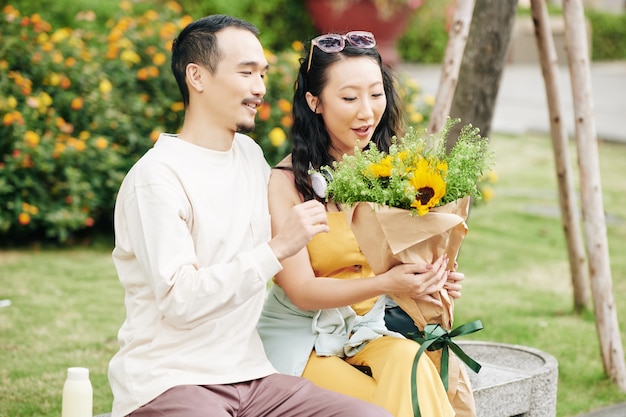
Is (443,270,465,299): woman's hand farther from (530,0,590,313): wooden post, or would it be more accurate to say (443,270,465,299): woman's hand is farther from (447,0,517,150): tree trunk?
(530,0,590,313): wooden post

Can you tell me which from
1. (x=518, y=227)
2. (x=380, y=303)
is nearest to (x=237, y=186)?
(x=380, y=303)

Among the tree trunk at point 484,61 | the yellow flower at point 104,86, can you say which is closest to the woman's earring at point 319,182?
the tree trunk at point 484,61

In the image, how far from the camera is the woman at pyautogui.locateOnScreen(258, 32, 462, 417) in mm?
2818

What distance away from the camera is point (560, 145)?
522 centimetres

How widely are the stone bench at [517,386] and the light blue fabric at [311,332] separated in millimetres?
688

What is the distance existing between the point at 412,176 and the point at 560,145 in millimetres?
2778

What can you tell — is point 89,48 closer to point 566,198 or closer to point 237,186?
point 566,198

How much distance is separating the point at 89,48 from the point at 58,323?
2556 millimetres

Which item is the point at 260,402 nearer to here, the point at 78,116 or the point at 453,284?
the point at 453,284

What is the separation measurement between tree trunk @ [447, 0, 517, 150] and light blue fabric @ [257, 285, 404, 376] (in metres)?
1.84

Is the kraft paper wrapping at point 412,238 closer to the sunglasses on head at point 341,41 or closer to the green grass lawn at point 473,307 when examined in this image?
the sunglasses on head at point 341,41

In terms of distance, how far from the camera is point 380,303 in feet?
10.3

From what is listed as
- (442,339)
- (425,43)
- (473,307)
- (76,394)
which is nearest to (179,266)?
(76,394)

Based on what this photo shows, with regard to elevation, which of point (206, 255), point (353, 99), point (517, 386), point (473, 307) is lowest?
point (473, 307)
